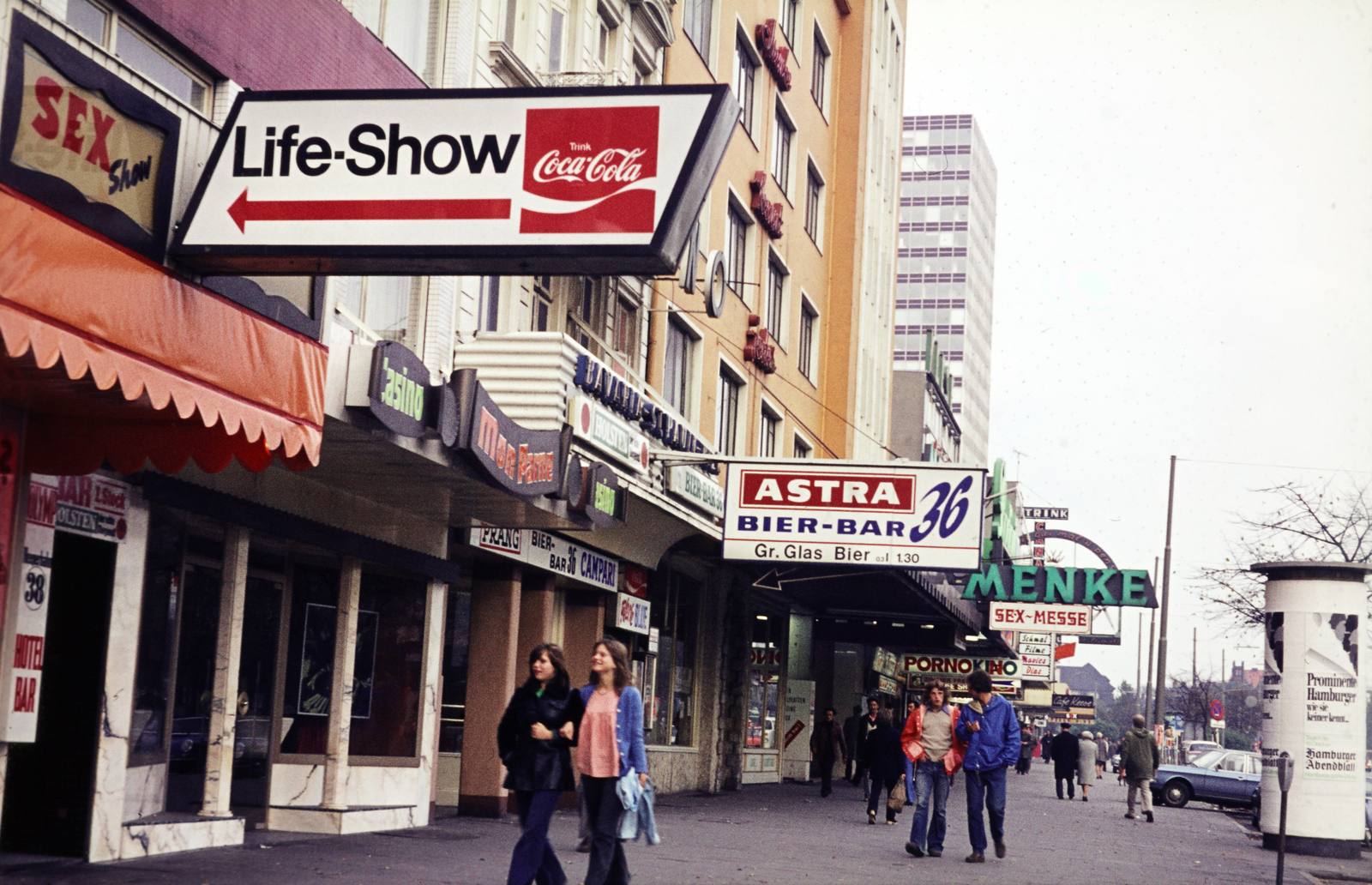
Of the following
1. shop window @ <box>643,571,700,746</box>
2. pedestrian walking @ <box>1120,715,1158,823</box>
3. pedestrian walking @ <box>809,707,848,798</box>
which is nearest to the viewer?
shop window @ <box>643,571,700,746</box>

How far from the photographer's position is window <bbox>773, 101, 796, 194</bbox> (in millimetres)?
31003

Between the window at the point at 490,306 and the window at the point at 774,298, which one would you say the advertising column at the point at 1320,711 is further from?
the window at the point at 774,298

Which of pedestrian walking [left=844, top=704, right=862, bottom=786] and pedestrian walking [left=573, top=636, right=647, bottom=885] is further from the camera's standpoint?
pedestrian walking [left=844, top=704, right=862, bottom=786]

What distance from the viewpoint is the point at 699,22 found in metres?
25.7

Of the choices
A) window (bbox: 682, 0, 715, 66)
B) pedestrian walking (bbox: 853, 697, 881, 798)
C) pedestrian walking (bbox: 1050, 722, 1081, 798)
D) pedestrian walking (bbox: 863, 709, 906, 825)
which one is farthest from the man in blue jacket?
pedestrian walking (bbox: 1050, 722, 1081, 798)

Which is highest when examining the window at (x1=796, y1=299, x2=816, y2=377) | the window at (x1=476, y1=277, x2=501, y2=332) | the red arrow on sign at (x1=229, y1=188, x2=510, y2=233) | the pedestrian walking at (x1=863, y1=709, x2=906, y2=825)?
the window at (x1=796, y1=299, x2=816, y2=377)

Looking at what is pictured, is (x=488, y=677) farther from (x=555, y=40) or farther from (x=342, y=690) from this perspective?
(x=555, y=40)

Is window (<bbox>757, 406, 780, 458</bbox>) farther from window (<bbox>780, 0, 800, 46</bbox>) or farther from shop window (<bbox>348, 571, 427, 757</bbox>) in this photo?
shop window (<bbox>348, 571, 427, 757</bbox>)

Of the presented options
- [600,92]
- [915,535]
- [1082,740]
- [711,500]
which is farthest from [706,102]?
[1082,740]

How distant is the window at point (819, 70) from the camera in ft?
113

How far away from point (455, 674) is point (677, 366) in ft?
25.7

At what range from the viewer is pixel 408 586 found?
16078 mm

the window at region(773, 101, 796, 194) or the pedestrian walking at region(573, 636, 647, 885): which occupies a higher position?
the window at region(773, 101, 796, 194)

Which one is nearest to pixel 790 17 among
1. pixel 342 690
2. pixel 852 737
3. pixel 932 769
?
pixel 852 737
